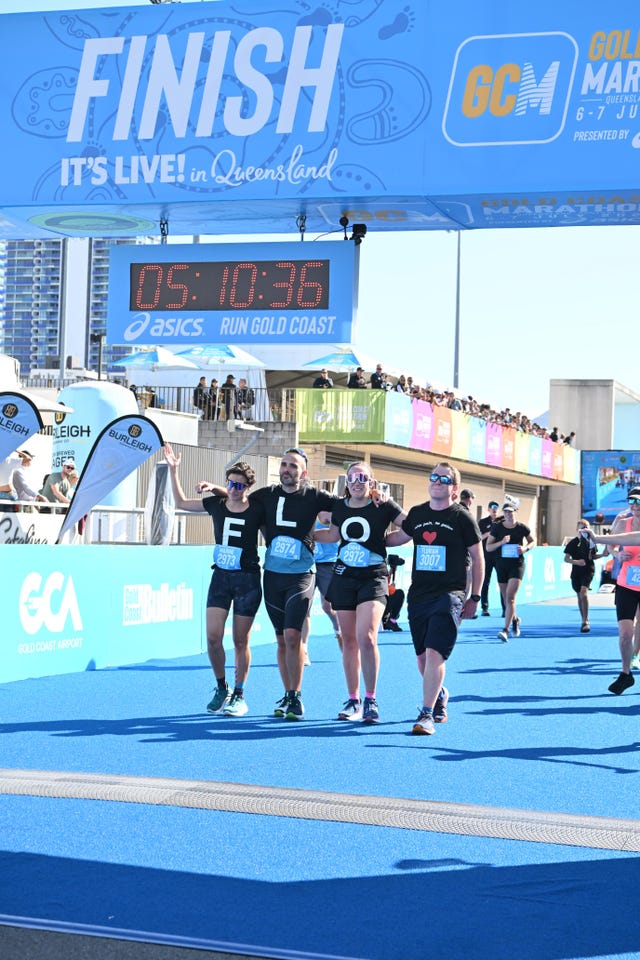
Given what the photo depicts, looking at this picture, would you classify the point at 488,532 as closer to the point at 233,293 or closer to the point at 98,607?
the point at 233,293

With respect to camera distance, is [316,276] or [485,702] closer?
[485,702]

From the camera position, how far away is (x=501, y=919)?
500 centimetres

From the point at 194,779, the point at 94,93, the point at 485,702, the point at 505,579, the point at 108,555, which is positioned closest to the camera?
the point at 194,779

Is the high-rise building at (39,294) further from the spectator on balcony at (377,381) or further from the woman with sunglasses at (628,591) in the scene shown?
the woman with sunglasses at (628,591)

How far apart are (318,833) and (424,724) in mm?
3398

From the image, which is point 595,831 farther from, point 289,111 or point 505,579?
point 505,579

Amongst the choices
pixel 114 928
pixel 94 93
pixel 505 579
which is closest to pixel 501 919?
pixel 114 928

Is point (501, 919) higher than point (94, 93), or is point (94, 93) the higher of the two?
point (94, 93)

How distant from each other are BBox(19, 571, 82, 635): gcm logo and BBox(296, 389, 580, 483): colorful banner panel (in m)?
22.0

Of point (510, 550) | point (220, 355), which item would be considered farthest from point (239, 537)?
point (220, 355)

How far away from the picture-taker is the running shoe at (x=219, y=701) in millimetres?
10609

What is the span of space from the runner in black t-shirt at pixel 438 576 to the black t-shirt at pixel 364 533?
0.90ft

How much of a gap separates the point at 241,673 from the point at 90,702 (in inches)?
54.7

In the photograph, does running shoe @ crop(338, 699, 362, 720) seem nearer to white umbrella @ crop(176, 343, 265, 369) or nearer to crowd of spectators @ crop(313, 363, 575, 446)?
white umbrella @ crop(176, 343, 265, 369)
